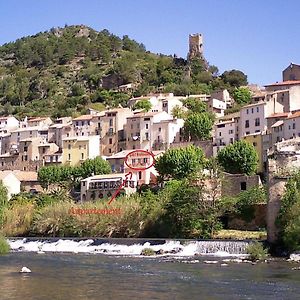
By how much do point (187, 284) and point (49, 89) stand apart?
10543cm

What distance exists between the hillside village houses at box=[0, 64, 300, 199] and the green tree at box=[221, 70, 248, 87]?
38.4ft

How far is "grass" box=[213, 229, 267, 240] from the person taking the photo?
41.6m

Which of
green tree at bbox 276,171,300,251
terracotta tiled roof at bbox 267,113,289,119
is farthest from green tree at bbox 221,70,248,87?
green tree at bbox 276,171,300,251

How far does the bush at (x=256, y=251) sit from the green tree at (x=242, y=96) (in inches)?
2304

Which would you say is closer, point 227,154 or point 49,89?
point 227,154

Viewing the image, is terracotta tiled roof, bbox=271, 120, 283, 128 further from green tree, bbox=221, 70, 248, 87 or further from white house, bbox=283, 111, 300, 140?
green tree, bbox=221, 70, 248, 87

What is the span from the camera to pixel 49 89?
12656 cm

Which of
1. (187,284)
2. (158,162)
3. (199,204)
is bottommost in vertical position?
(187,284)

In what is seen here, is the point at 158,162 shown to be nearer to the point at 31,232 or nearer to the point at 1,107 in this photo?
the point at 31,232

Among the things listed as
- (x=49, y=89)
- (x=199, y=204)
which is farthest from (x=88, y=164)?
(x=49, y=89)

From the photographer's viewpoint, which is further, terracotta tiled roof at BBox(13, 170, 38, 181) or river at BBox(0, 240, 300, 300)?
terracotta tiled roof at BBox(13, 170, 38, 181)

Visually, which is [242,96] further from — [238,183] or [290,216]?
[290,216]

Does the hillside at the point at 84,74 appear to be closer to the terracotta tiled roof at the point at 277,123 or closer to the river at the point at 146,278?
the terracotta tiled roof at the point at 277,123

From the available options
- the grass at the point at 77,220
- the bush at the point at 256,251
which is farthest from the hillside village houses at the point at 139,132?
the bush at the point at 256,251
